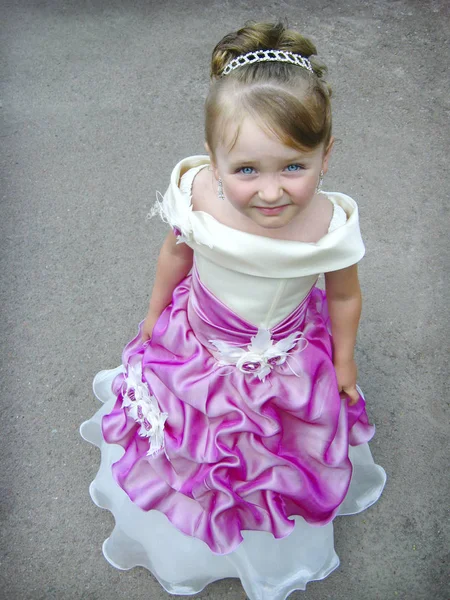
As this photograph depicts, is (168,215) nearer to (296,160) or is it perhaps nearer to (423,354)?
(296,160)

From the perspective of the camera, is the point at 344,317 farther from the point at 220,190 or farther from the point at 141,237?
the point at 141,237

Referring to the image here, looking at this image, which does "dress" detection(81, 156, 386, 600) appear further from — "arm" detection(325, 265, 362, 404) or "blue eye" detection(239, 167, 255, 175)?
"blue eye" detection(239, 167, 255, 175)

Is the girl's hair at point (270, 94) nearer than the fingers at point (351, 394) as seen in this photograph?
Yes

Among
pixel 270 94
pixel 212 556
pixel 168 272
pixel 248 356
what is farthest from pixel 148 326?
pixel 270 94

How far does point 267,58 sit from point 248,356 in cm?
64

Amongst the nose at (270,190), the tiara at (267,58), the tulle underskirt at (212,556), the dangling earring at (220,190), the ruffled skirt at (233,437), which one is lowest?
the tulle underskirt at (212,556)

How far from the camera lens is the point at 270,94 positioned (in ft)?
3.23

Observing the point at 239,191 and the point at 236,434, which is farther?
the point at 236,434

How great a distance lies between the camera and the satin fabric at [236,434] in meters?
1.34

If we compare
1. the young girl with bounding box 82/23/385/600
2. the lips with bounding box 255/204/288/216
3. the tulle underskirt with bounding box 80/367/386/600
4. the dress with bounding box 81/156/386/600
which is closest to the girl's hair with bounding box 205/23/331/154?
the young girl with bounding box 82/23/385/600

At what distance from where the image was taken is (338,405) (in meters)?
1.38

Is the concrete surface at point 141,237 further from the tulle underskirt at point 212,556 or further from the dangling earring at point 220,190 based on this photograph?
the dangling earring at point 220,190

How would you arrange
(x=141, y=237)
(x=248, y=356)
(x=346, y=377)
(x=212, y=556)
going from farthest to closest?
(x=141, y=237) → (x=212, y=556) → (x=346, y=377) → (x=248, y=356)

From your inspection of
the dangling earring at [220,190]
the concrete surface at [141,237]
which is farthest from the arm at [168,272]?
the concrete surface at [141,237]
